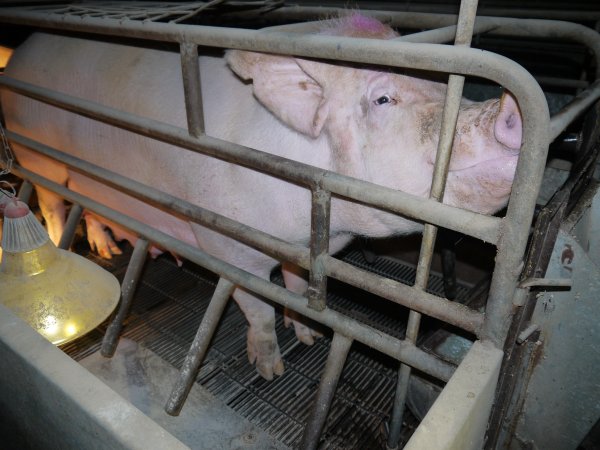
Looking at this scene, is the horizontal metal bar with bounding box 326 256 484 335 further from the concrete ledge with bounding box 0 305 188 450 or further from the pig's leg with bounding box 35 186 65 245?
the pig's leg with bounding box 35 186 65 245

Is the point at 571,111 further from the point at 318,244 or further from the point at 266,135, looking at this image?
the point at 266,135

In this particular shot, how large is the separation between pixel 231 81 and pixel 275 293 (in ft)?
4.09

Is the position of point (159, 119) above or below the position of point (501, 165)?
below

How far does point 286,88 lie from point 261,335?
59.2 inches

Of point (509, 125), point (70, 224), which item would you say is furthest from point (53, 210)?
point (509, 125)

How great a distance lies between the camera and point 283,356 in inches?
115

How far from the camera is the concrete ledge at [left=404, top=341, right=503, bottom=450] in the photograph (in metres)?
0.98

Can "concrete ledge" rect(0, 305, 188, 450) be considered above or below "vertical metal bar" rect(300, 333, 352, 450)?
above

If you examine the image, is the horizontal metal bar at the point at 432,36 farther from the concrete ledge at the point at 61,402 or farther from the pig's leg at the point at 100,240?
the pig's leg at the point at 100,240

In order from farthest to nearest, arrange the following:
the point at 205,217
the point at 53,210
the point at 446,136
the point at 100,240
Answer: the point at 100,240, the point at 53,210, the point at 205,217, the point at 446,136

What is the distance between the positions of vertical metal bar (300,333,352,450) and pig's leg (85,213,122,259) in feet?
9.38

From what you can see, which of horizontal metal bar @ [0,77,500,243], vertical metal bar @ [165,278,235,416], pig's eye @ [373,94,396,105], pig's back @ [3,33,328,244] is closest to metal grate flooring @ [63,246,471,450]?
vertical metal bar @ [165,278,235,416]

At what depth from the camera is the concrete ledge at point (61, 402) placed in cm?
108

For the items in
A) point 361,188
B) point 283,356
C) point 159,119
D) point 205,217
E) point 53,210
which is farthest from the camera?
point 53,210
